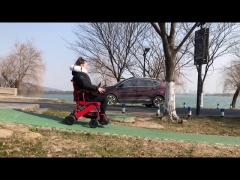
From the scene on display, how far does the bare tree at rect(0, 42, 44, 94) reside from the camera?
50906 mm

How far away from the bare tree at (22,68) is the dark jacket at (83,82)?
42.6 m

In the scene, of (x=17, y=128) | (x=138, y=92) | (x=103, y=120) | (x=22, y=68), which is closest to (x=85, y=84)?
(x=103, y=120)

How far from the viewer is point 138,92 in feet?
67.0

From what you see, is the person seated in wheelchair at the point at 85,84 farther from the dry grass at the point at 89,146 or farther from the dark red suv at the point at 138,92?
the dark red suv at the point at 138,92

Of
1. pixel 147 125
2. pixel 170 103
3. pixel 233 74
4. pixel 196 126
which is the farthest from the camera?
pixel 233 74

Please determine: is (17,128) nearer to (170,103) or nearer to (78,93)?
(78,93)

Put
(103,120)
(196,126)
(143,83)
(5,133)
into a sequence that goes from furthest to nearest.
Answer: (143,83), (196,126), (103,120), (5,133)

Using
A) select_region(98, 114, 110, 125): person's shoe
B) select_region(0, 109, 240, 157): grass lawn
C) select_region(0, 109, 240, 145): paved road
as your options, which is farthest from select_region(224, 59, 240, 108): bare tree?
select_region(0, 109, 240, 157): grass lawn

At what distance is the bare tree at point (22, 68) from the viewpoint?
50.9 m

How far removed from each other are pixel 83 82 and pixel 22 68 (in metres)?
45.8

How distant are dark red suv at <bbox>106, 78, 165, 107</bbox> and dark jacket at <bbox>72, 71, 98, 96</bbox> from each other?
36.7 feet

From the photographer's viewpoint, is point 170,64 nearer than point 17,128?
No

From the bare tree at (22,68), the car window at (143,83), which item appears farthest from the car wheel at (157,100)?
the bare tree at (22,68)
